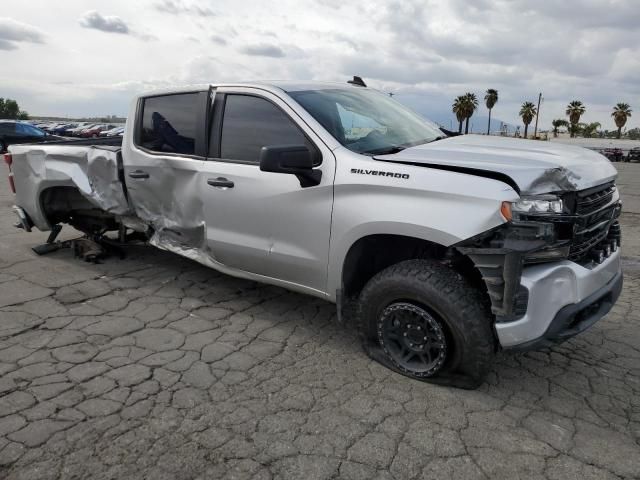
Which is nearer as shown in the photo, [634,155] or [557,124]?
[634,155]

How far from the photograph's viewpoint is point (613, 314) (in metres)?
4.39

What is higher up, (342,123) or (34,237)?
(342,123)

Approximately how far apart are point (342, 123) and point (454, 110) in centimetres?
7348

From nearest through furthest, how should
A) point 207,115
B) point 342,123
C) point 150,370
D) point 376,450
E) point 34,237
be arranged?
point 376,450, point 150,370, point 342,123, point 207,115, point 34,237

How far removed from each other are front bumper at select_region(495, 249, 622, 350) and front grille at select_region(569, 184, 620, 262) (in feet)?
0.43

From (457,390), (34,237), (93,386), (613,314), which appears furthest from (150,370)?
(34,237)

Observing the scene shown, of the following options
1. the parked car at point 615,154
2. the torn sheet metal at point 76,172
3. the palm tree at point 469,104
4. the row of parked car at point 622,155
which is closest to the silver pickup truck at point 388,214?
the torn sheet metal at point 76,172

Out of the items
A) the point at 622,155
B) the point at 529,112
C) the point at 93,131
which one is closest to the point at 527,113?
the point at 529,112

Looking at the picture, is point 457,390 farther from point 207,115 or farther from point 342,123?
point 207,115

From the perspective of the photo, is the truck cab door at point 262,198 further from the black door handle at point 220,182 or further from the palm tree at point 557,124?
the palm tree at point 557,124

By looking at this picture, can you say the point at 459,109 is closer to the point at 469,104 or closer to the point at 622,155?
the point at 469,104

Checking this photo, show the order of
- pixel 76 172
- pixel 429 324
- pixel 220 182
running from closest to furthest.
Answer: pixel 429 324
pixel 220 182
pixel 76 172

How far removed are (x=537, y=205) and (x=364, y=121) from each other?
154 cm

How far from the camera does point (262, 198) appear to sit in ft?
12.2
